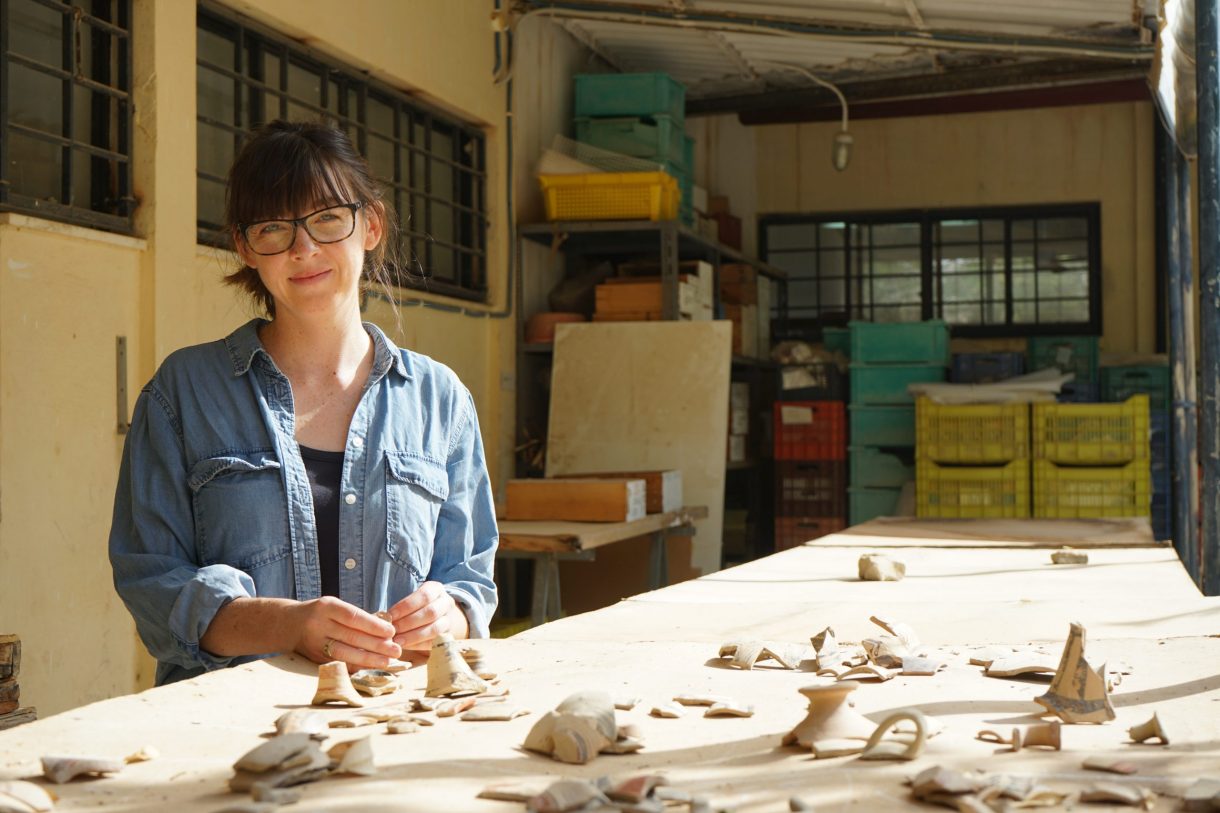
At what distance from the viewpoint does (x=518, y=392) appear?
759 centimetres

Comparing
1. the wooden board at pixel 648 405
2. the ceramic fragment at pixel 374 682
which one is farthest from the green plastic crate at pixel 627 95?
the ceramic fragment at pixel 374 682

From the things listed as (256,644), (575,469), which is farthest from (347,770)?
(575,469)

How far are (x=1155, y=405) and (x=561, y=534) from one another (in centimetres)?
581

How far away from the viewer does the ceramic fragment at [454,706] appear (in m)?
1.50

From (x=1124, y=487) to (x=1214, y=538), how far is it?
3.71m

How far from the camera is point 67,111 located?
4309 millimetres

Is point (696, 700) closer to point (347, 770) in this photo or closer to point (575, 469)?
point (347, 770)

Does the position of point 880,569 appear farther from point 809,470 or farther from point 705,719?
point 809,470

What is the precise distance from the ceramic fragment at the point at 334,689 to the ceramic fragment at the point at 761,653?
55 cm

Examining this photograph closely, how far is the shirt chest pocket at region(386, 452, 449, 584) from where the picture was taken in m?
2.02

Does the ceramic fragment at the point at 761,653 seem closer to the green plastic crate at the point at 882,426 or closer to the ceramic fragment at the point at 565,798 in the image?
the ceramic fragment at the point at 565,798

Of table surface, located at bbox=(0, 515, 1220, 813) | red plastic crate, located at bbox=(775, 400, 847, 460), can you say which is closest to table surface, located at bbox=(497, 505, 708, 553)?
table surface, located at bbox=(0, 515, 1220, 813)

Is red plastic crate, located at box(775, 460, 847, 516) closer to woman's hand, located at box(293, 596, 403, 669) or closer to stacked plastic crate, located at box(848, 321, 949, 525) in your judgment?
stacked plastic crate, located at box(848, 321, 949, 525)

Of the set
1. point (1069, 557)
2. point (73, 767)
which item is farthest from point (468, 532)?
point (1069, 557)
